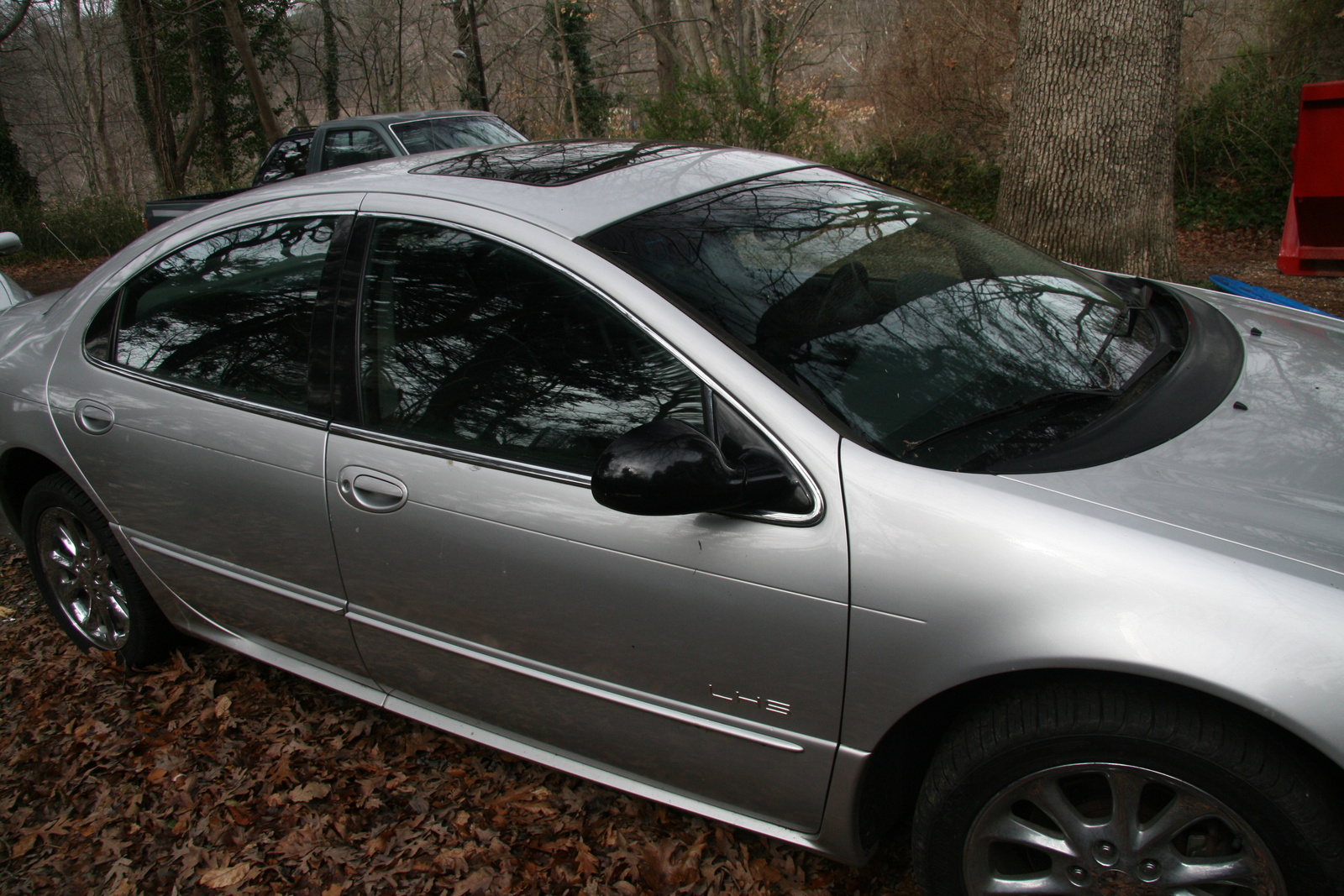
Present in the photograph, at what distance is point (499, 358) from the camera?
216cm

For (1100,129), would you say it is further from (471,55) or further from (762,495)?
(471,55)

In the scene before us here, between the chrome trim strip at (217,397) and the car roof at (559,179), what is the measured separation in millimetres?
563

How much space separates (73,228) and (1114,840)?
19.5 meters

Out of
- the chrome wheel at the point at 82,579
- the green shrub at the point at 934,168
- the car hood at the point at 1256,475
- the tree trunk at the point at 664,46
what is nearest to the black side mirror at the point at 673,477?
the car hood at the point at 1256,475

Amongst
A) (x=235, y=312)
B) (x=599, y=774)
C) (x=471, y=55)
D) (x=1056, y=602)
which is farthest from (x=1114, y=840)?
(x=471, y=55)

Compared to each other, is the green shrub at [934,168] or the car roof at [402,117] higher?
the car roof at [402,117]

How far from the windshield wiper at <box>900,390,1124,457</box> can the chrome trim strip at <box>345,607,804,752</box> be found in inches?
26.9

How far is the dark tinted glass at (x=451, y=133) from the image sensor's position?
33.4 feet

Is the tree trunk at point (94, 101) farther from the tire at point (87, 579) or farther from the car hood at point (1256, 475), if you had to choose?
the car hood at point (1256, 475)

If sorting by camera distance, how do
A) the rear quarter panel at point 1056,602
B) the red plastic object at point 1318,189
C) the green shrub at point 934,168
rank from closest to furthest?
1. the rear quarter panel at point 1056,602
2. the red plastic object at point 1318,189
3. the green shrub at point 934,168

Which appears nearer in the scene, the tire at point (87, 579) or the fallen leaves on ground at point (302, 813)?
the fallen leaves on ground at point (302, 813)

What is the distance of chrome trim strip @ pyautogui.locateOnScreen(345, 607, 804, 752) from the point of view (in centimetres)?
194

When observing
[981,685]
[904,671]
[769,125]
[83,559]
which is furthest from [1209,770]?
[769,125]

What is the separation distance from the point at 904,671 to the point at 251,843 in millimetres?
1924
